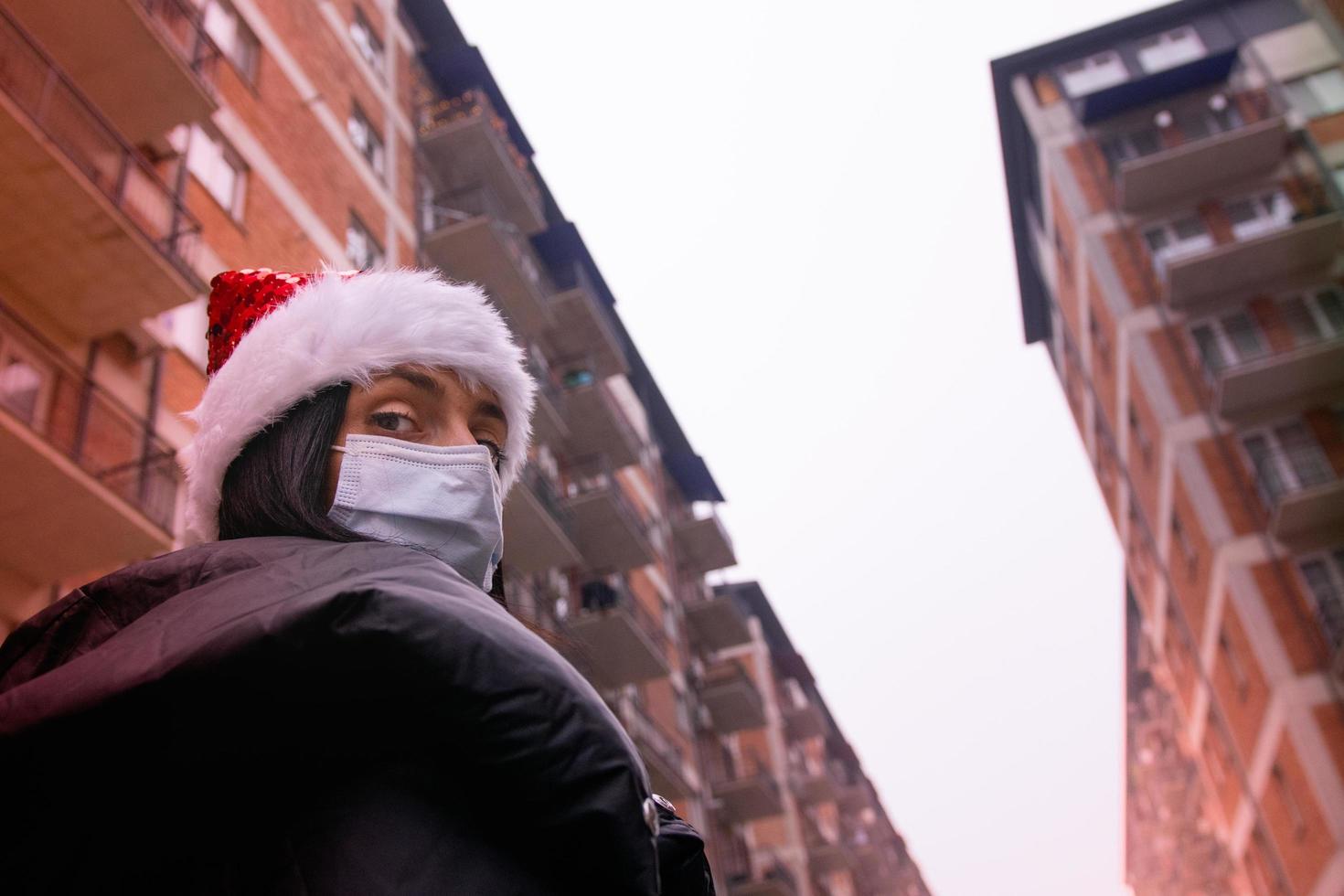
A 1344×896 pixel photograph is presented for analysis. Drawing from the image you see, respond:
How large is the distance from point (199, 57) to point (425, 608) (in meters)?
13.0

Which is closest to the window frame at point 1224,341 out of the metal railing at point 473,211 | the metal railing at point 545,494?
the metal railing at point 545,494

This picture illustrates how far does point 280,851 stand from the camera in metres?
1.51

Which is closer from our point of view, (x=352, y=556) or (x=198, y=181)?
(x=352, y=556)

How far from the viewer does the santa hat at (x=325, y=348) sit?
239 cm

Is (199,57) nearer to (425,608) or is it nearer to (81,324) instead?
(81,324)

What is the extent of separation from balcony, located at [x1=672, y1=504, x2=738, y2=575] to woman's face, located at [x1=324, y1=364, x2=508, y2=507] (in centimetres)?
3075

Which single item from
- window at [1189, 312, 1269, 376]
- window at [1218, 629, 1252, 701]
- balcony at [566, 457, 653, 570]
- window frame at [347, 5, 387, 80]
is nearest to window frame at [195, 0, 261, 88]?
window frame at [347, 5, 387, 80]

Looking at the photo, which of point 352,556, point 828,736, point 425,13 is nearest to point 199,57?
point 425,13

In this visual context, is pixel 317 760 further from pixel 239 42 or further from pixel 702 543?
pixel 702 543

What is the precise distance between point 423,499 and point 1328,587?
23.3 meters

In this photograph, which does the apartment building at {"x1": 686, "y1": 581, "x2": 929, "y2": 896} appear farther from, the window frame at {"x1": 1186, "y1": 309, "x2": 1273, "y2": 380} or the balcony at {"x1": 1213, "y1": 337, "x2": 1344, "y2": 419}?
the balcony at {"x1": 1213, "y1": 337, "x2": 1344, "y2": 419}

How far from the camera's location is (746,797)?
29797 millimetres

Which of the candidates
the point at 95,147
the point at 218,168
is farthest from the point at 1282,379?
the point at 95,147

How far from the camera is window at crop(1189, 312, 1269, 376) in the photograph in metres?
24.1
